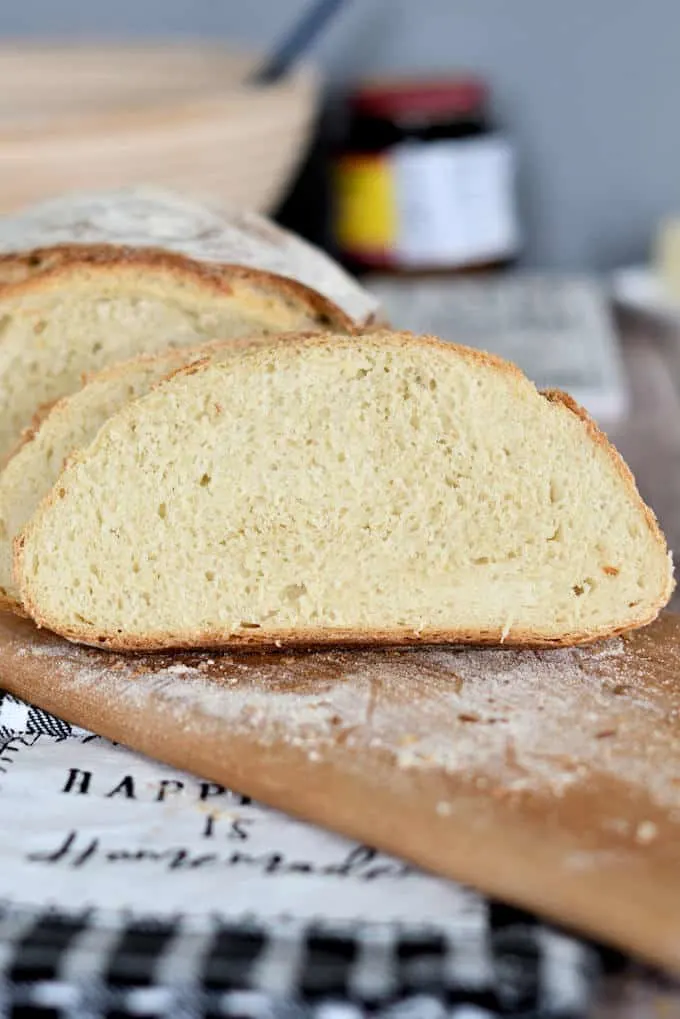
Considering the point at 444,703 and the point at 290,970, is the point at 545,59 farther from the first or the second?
the point at 290,970

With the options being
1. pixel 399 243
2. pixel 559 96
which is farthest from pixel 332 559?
pixel 559 96

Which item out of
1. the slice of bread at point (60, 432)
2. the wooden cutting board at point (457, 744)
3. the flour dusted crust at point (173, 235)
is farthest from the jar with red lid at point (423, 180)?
the wooden cutting board at point (457, 744)

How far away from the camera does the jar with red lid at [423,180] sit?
2.89 meters

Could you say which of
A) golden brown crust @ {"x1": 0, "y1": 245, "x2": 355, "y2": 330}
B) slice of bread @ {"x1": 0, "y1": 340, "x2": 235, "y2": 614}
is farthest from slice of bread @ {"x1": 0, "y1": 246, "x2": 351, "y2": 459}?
slice of bread @ {"x1": 0, "y1": 340, "x2": 235, "y2": 614}

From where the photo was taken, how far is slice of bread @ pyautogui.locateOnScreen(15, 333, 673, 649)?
139 centimetres

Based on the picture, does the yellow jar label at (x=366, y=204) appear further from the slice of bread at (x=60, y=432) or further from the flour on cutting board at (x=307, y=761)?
the flour on cutting board at (x=307, y=761)

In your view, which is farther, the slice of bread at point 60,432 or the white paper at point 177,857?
the slice of bread at point 60,432

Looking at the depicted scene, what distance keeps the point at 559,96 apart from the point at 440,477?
7.13 feet

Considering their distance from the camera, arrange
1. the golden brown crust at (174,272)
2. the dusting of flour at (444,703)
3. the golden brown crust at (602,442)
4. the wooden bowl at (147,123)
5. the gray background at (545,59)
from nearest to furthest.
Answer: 1. the dusting of flour at (444,703)
2. the golden brown crust at (602,442)
3. the golden brown crust at (174,272)
4. the wooden bowl at (147,123)
5. the gray background at (545,59)

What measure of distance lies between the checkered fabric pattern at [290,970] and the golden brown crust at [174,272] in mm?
909

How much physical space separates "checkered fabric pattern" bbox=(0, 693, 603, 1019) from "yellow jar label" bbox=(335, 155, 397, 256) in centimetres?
225

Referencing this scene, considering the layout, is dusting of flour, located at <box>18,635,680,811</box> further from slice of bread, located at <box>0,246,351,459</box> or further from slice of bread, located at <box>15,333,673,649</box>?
slice of bread, located at <box>0,246,351,459</box>

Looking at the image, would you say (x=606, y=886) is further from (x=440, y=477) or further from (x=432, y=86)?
(x=432, y=86)

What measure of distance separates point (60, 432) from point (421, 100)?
1.69 meters
